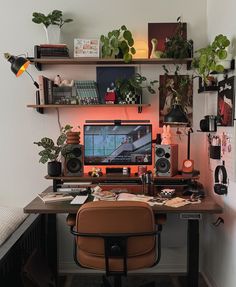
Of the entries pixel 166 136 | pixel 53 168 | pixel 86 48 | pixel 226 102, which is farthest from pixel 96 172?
pixel 226 102

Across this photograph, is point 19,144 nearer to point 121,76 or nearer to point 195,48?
point 121,76

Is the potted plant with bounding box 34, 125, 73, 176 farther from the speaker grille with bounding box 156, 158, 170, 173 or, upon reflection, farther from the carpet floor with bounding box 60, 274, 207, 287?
the carpet floor with bounding box 60, 274, 207, 287

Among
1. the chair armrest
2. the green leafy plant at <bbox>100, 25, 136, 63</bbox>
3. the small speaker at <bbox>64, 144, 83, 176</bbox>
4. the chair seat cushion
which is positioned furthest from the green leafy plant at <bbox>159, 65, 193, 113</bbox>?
the chair seat cushion

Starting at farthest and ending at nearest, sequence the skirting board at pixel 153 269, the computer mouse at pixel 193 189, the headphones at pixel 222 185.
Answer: the skirting board at pixel 153 269 → the computer mouse at pixel 193 189 → the headphones at pixel 222 185

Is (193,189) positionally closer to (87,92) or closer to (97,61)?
(87,92)

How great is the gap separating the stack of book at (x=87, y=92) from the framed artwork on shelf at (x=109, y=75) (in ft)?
0.31

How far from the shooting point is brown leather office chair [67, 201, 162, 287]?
1.92m

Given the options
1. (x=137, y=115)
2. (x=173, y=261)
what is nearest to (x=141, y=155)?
(x=137, y=115)

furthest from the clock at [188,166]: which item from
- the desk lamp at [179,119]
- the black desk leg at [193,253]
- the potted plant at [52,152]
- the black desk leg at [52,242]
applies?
the black desk leg at [52,242]

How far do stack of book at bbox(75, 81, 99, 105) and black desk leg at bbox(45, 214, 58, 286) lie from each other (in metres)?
0.99

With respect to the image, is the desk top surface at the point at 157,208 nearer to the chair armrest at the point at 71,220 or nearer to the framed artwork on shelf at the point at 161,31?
the chair armrest at the point at 71,220

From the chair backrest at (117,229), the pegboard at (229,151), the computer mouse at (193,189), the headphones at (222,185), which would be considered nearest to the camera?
the chair backrest at (117,229)

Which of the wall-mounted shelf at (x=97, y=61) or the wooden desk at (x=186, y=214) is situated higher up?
the wall-mounted shelf at (x=97, y=61)

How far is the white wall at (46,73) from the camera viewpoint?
2.82 m
